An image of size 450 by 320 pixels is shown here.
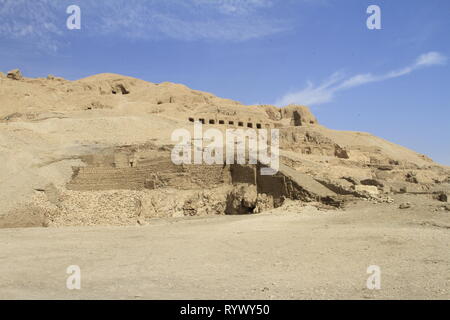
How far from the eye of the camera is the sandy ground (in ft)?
18.5

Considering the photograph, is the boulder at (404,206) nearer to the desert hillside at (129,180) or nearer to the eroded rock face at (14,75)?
the desert hillside at (129,180)

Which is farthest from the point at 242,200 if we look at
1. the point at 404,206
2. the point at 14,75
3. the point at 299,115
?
the point at 14,75

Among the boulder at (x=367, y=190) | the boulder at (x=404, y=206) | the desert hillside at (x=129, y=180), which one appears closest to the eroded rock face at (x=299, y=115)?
the desert hillside at (x=129, y=180)

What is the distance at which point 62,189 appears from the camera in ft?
52.3

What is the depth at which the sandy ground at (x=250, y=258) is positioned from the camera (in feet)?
18.5

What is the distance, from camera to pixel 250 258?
7.66 m

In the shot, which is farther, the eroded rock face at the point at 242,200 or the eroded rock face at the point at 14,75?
the eroded rock face at the point at 14,75

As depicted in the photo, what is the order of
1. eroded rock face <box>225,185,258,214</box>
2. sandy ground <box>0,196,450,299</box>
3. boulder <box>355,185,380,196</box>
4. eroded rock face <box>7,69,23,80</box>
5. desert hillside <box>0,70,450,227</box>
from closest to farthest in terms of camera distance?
sandy ground <box>0,196,450,299</box> → boulder <box>355,185,380,196</box> → desert hillside <box>0,70,450,227</box> → eroded rock face <box>225,185,258,214</box> → eroded rock face <box>7,69,23,80</box>

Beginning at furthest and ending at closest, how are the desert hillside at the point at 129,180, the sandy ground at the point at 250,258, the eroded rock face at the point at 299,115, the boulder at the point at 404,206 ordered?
the eroded rock face at the point at 299,115 → the desert hillside at the point at 129,180 → the boulder at the point at 404,206 → the sandy ground at the point at 250,258

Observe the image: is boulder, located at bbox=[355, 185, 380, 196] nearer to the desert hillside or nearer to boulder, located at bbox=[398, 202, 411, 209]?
the desert hillside

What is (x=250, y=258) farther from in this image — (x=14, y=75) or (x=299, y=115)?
(x=14, y=75)

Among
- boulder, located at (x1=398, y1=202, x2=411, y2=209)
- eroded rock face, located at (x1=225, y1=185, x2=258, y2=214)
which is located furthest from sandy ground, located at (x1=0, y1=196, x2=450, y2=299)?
eroded rock face, located at (x1=225, y1=185, x2=258, y2=214)
